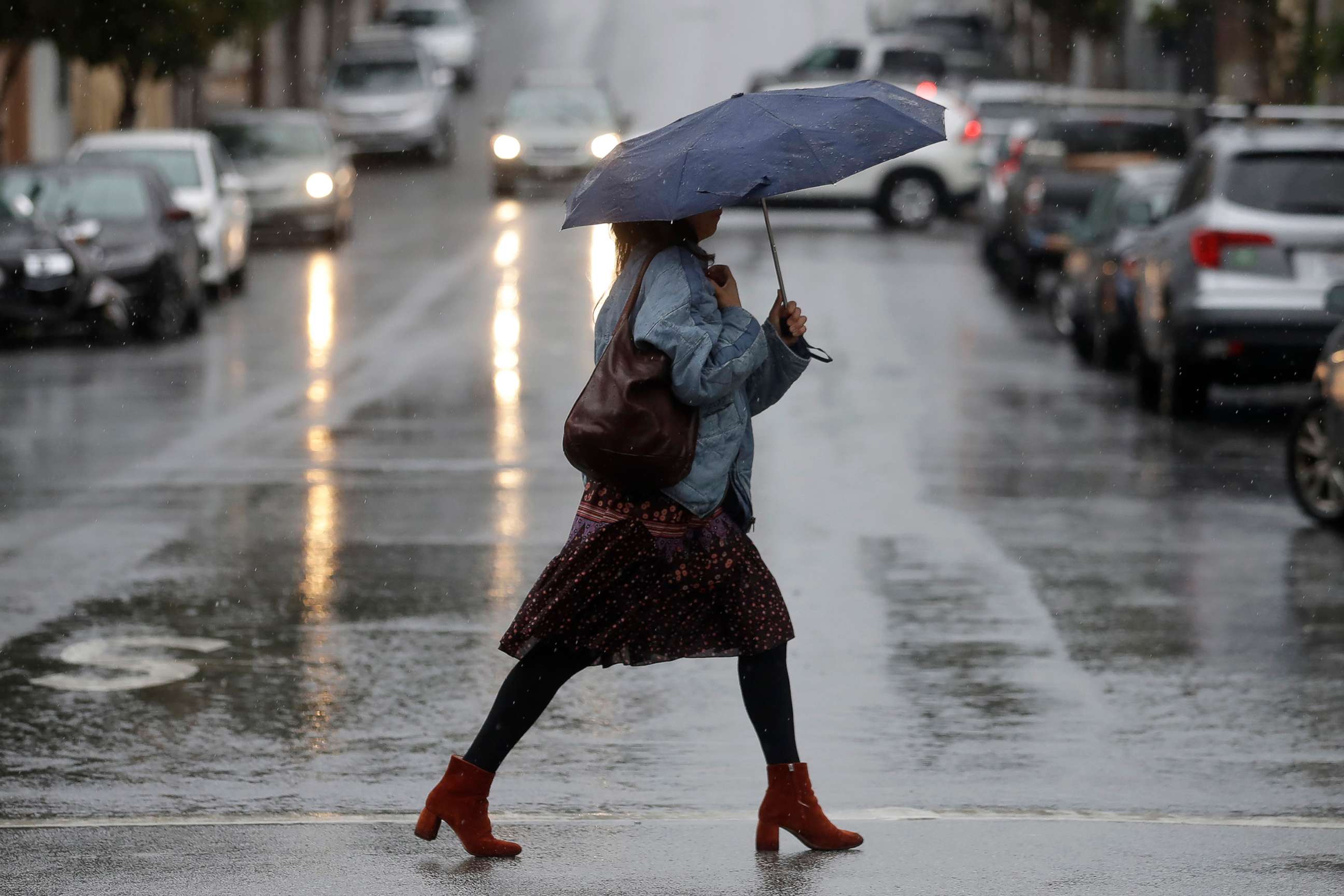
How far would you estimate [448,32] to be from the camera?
187ft

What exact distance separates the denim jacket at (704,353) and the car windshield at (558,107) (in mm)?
31111

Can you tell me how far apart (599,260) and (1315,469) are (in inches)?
622

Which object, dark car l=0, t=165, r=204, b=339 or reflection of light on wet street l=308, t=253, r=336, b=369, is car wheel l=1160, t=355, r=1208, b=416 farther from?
dark car l=0, t=165, r=204, b=339

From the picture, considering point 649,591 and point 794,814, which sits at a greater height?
point 649,591

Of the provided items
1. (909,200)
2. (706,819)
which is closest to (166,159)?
(909,200)

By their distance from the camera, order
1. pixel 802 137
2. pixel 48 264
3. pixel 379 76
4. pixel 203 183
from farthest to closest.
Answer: pixel 379 76 → pixel 203 183 → pixel 48 264 → pixel 802 137

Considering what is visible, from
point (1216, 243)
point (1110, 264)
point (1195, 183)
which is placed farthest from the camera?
point (1110, 264)

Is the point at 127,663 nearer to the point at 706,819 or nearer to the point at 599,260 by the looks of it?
the point at 706,819

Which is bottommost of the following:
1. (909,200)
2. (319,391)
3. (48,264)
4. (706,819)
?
(319,391)

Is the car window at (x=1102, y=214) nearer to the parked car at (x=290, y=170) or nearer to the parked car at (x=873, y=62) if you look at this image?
the parked car at (x=290, y=170)

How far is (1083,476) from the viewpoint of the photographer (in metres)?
12.9

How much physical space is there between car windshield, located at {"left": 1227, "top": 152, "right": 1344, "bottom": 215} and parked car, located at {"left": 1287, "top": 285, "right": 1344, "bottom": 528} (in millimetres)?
2990

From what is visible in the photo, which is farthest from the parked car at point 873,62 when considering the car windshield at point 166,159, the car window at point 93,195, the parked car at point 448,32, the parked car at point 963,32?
the car window at point 93,195

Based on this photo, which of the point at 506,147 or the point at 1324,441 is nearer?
the point at 1324,441
